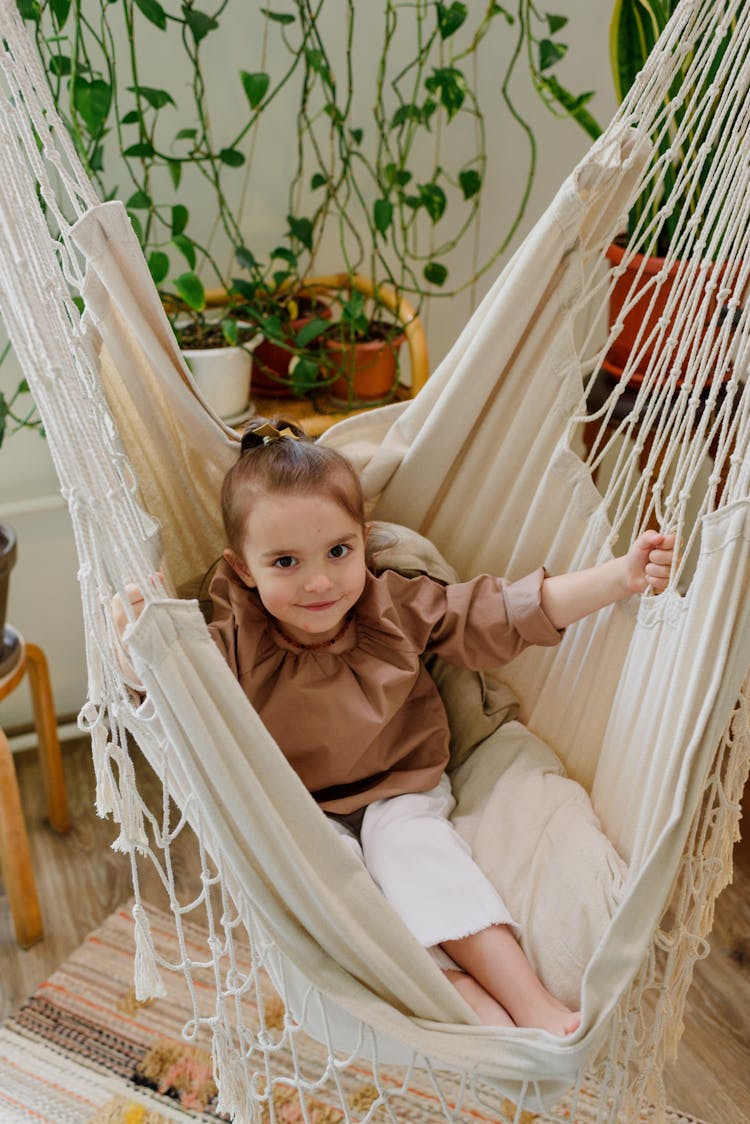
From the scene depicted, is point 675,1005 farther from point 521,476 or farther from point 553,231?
point 553,231

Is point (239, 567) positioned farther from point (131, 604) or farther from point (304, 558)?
point (131, 604)

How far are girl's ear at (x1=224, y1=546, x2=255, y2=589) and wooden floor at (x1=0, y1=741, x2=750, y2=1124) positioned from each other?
616 millimetres

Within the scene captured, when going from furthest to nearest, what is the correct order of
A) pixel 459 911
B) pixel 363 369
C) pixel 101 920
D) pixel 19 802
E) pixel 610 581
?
1. pixel 363 369
2. pixel 101 920
3. pixel 19 802
4. pixel 610 581
5. pixel 459 911

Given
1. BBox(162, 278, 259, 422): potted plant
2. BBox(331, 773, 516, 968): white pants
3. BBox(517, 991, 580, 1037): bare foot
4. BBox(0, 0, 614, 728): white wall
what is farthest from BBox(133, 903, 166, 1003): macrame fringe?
BBox(0, 0, 614, 728): white wall

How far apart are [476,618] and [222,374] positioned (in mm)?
533

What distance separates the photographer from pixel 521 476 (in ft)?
4.11

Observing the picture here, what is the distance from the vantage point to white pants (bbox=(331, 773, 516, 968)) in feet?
3.30

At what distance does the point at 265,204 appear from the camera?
5.75 ft

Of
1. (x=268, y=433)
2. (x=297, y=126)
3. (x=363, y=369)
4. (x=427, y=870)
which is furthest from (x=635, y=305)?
(x=427, y=870)

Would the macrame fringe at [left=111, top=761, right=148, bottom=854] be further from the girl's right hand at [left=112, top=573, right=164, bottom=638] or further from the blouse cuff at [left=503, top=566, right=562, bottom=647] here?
the blouse cuff at [left=503, top=566, right=562, bottom=647]

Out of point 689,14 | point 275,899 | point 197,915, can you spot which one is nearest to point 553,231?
point 689,14

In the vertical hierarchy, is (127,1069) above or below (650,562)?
below

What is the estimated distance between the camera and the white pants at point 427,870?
39.6 inches

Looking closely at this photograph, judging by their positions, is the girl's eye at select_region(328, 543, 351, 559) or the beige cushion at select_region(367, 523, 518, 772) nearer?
the girl's eye at select_region(328, 543, 351, 559)
